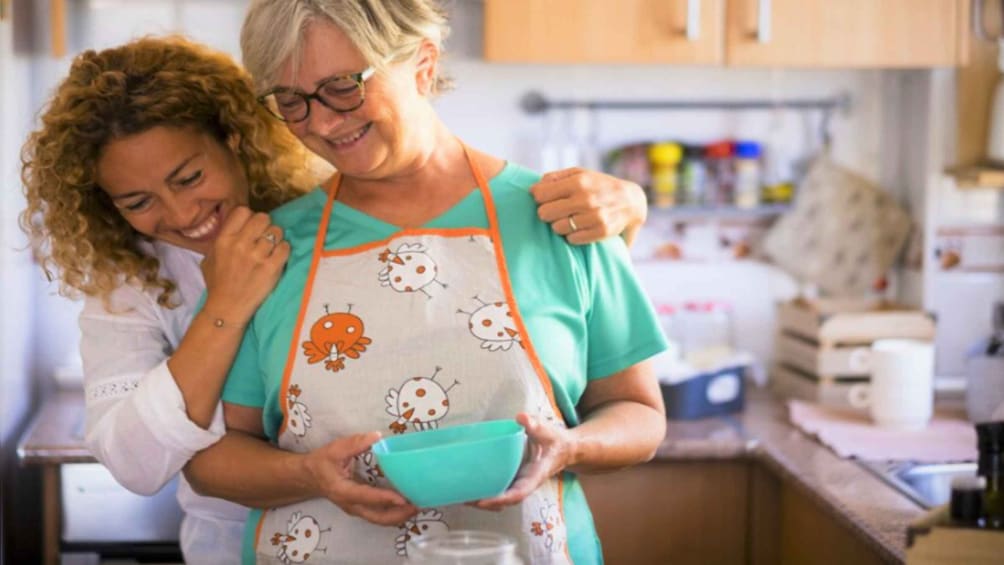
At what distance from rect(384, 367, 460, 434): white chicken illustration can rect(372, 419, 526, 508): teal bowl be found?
0.10m

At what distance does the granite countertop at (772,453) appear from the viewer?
1942 millimetres

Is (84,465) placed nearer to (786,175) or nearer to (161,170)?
(161,170)

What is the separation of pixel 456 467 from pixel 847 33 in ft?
5.57

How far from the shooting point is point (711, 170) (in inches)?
116

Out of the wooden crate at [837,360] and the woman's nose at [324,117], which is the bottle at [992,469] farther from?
the wooden crate at [837,360]

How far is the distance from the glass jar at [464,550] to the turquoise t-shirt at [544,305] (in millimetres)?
395

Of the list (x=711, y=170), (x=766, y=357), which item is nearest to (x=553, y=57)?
(x=711, y=170)

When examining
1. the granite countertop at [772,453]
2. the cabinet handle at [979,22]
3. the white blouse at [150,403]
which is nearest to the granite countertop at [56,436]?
the granite countertop at [772,453]

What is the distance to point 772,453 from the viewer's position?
237cm

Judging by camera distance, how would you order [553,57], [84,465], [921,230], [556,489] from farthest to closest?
[921,230] < [553,57] < [84,465] < [556,489]

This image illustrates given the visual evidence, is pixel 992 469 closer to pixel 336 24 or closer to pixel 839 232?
pixel 336 24

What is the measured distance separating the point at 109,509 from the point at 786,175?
1660 millimetres

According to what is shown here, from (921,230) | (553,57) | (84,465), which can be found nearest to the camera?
(84,465)

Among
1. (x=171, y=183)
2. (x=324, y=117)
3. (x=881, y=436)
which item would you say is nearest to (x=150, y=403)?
(x=171, y=183)
